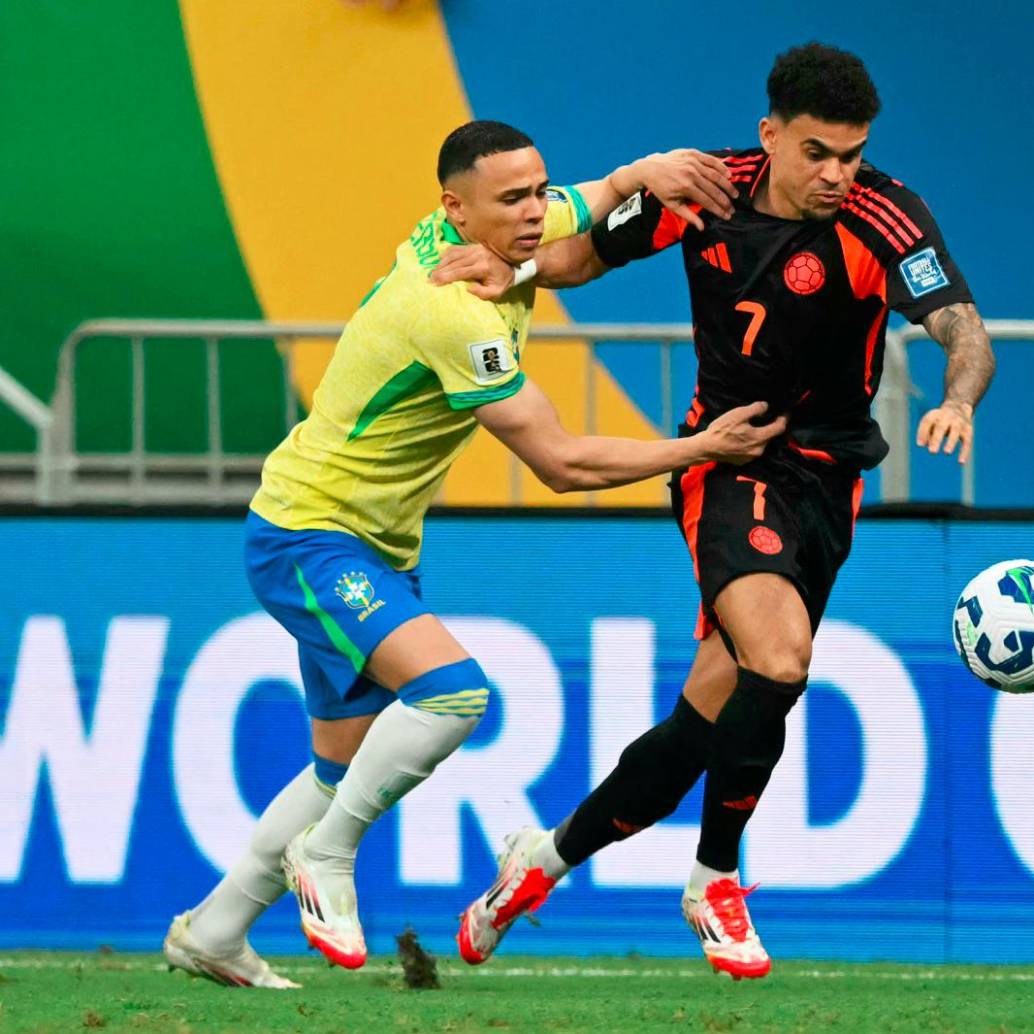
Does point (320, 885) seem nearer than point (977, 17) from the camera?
Yes

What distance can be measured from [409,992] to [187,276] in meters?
4.74

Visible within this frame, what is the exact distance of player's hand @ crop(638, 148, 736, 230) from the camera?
6488 mm

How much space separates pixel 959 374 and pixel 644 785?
61.1 inches

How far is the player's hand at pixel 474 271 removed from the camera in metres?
6.25

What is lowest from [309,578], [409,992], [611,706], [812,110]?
[409,992]

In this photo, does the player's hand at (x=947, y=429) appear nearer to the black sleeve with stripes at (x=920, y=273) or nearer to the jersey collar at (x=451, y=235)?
the black sleeve with stripes at (x=920, y=273)

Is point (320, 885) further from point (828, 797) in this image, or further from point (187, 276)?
point (187, 276)

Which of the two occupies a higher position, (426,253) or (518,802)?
(426,253)

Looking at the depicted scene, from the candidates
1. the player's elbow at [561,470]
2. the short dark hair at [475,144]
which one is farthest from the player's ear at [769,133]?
the player's elbow at [561,470]

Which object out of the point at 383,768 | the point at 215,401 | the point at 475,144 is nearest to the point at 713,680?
the point at 383,768

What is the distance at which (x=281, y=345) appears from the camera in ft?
32.0

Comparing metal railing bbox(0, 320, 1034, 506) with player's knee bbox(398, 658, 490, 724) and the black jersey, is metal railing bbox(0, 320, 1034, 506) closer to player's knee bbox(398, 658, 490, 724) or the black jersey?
the black jersey

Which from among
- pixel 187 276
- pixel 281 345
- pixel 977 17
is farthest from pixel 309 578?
pixel 977 17

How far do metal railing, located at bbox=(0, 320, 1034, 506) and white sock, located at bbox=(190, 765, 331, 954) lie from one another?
1.98m
